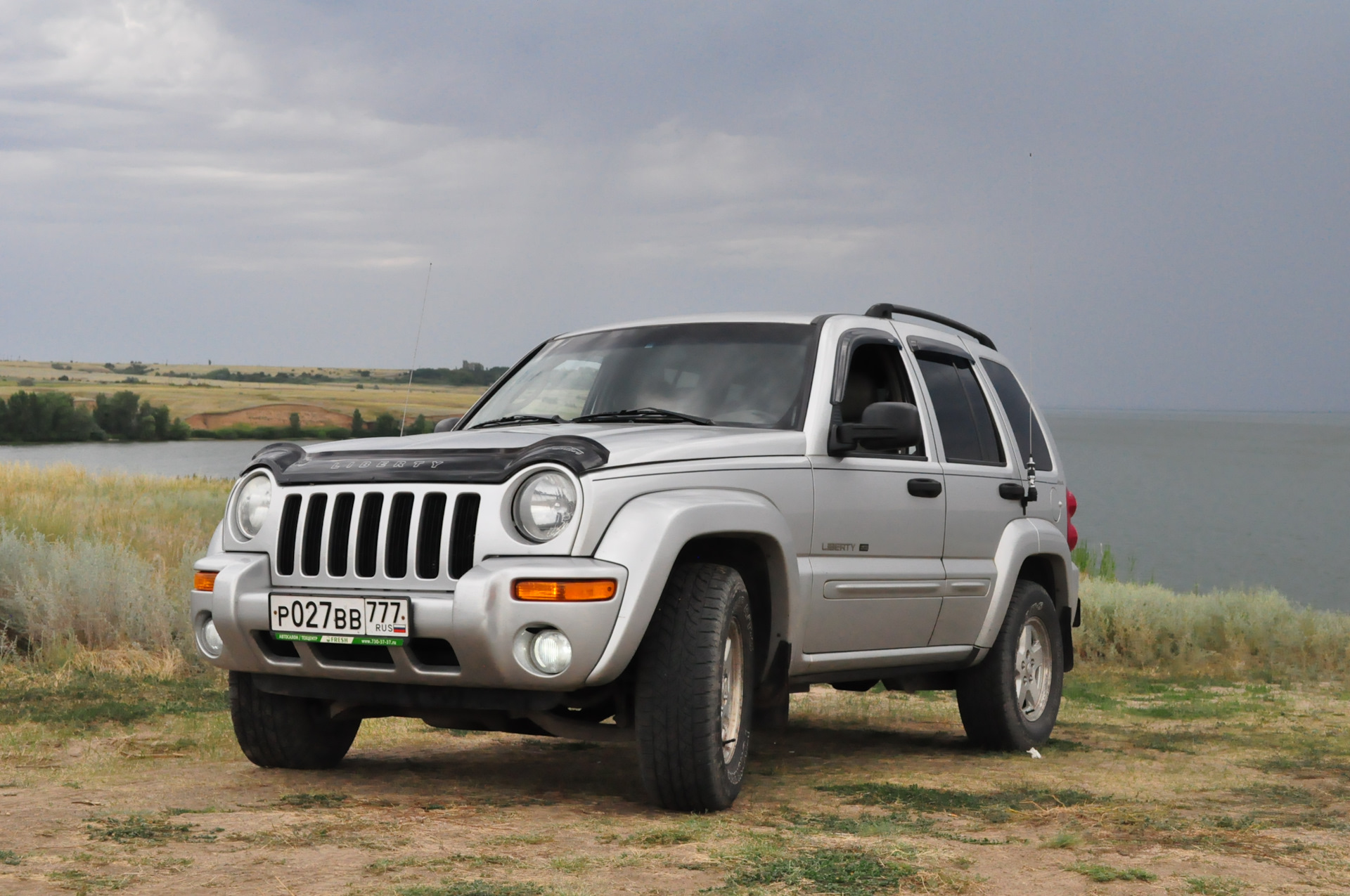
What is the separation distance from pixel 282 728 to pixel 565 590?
1792 mm

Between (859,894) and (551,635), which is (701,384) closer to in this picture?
(551,635)

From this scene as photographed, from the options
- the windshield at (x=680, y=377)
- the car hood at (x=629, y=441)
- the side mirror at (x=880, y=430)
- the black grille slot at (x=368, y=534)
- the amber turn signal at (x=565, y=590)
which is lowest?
the amber turn signal at (x=565, y=590)

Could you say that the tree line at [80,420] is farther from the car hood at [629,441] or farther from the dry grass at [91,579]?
the car hood at [629,441]

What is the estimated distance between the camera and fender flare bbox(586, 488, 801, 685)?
4.79m

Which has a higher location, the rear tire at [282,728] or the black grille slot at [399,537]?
the black grille slot at [399,537]

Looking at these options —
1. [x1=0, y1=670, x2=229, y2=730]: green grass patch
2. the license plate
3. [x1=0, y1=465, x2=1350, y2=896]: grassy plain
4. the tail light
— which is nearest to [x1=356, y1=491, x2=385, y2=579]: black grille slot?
the license plate

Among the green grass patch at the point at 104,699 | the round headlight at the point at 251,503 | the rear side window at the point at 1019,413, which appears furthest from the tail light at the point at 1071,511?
the green grass patch at the point at 104,699

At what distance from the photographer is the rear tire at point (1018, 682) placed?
732cm

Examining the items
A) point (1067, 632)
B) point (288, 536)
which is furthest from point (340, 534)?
point (1067, 632)

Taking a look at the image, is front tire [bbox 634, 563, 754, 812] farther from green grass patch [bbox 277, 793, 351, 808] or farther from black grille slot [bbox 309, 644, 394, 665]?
green grass patch [bbox 277, 793, 351, 808]

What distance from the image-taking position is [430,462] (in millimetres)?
5059

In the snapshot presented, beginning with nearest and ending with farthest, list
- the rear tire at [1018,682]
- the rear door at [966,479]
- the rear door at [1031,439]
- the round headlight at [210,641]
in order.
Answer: the round headlight at [210,641] < the rear door at [966,479] < the rear tire at [1018,682] < the rear door at [1031,439]

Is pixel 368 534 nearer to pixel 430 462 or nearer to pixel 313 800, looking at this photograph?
pixel 430 462

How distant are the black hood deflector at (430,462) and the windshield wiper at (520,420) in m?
1.06
